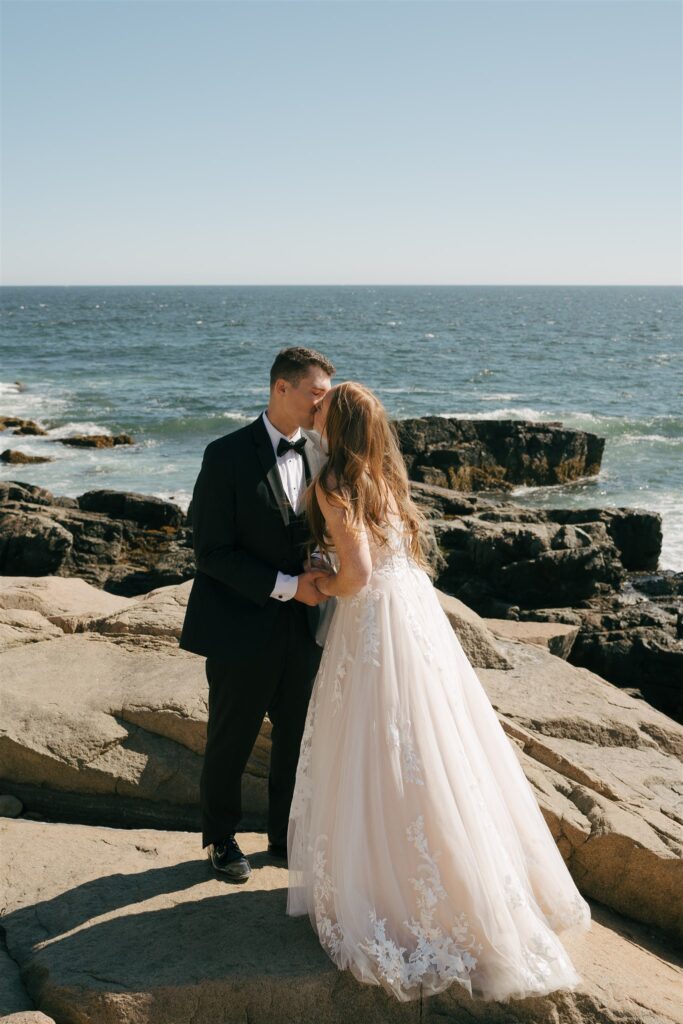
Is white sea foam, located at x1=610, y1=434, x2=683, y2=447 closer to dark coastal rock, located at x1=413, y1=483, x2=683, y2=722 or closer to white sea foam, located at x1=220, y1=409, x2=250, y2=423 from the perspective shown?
white sea foam, located at x1=220, y1=409, x2=250, y2=423

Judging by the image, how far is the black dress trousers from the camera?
3.68m


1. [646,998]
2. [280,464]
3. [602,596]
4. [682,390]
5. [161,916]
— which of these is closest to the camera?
[646,998]

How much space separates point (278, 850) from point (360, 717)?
1.04m

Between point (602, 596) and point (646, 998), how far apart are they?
8.59 metres

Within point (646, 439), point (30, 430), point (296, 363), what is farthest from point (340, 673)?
point (646, 439)

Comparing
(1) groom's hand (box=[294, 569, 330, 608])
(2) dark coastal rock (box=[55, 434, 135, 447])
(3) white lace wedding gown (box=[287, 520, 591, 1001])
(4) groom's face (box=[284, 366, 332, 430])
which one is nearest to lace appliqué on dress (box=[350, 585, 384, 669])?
(3) white lace wedding gown (box=[287, 520, 591, 1001])

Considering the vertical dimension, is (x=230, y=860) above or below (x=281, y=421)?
below

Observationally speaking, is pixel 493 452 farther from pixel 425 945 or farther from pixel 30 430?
pixel 425 945

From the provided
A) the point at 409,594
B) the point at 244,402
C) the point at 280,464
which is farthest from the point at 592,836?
the point at 244,402

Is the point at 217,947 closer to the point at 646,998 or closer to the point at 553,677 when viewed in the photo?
the point at 646,998

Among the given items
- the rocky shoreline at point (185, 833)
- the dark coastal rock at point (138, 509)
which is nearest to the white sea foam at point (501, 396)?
the dark coastal rock at point (138, 509)

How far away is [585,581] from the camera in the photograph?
37.8 ft

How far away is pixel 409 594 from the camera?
3.51 m

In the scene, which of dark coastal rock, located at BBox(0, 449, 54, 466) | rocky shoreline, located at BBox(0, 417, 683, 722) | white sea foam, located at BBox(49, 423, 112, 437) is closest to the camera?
rocky shoreline, located at BBox(0, 417, 683, 722)
